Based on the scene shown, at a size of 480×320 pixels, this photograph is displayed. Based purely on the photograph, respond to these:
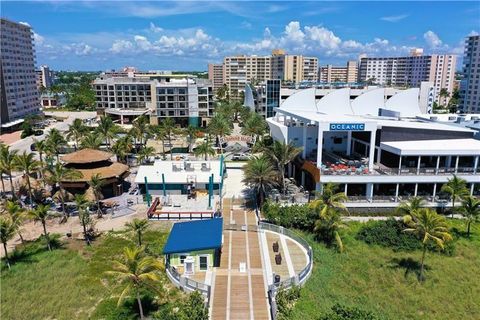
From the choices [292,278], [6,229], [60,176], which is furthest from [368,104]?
[6,229]

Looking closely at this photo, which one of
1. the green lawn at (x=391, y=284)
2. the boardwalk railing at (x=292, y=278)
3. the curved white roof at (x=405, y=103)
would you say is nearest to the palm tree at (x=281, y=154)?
the boardwalk railing at (x=292, y=278)

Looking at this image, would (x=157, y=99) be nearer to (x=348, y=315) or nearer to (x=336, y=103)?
(x=336, y=103)

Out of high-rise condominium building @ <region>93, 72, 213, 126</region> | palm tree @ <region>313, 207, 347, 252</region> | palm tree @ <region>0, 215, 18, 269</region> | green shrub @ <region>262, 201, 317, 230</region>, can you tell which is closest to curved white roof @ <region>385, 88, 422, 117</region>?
green shrub @ <region>262, 201, 317, 230</region>

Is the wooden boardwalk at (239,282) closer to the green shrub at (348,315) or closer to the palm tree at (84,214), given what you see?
the green shrub at (348,315)

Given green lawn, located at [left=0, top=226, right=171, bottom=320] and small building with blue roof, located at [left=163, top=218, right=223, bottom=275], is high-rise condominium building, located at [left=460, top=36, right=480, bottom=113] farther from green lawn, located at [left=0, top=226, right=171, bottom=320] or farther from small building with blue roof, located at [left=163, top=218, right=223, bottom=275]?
green lawn, located at [left=0, top=226, right=171, bottom=320]

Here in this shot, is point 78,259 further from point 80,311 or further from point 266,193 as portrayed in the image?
point 266,193

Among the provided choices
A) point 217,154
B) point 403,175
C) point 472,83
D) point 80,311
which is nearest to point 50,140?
point 217,154
